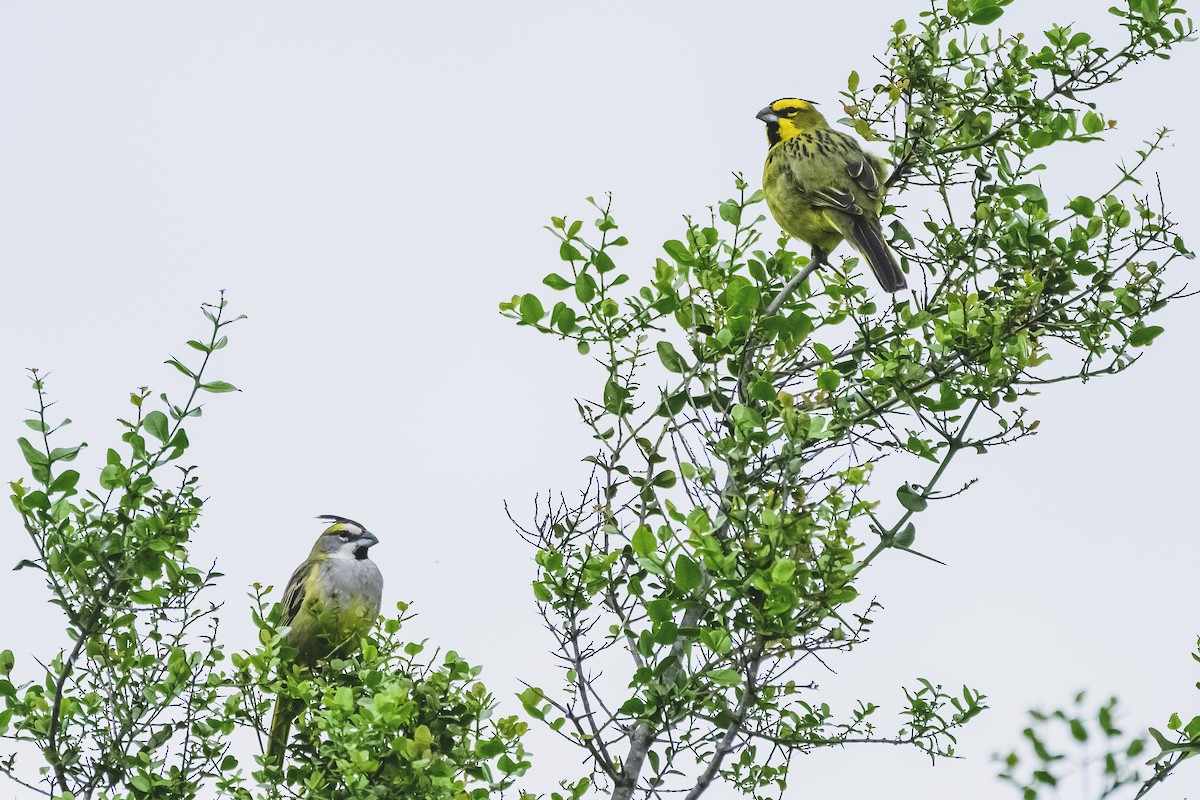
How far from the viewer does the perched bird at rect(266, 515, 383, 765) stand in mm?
6625

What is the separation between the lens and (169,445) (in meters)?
4.25

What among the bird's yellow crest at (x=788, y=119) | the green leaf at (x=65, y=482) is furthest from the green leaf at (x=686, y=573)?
the bird's yellow crest at (x=788, y=119)

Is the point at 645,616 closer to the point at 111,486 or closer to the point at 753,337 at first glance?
the point at 753,337

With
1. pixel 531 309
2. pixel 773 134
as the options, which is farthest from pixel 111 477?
pixel 773 134

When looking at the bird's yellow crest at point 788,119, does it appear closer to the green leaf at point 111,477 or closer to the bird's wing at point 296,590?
the bird's wing at point 296,590

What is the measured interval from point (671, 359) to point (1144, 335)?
4.58 feet

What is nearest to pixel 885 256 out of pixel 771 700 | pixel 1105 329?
pixel 1105 329

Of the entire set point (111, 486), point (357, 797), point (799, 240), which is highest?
point (799, 240)

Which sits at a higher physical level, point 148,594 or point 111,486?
point 111,486

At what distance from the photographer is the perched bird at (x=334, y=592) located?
6.62 m

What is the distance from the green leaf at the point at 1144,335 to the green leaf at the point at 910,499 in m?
1.00

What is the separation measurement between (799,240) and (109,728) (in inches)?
144

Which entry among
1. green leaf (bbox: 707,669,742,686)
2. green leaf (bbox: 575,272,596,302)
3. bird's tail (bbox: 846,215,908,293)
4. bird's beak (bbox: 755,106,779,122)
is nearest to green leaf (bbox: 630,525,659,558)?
green leaf (bbox: 707,669,742,686)

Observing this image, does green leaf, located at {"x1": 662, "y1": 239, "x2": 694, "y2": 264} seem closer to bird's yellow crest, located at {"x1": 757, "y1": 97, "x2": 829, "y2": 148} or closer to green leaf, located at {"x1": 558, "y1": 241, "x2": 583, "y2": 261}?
green leaf, located at {"x1": 558, "y1": 241, "x2": 583, "y2": 261}
